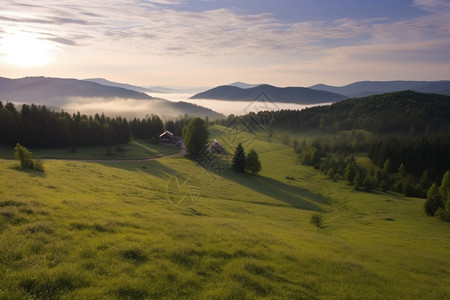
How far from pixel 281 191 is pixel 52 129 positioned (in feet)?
264

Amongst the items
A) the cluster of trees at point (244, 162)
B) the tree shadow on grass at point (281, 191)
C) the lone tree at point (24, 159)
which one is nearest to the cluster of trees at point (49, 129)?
the lone tree at point (24, 159)

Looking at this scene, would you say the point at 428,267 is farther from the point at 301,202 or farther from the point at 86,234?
the point at 301,202

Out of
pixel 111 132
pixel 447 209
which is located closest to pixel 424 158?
pixel 447 209

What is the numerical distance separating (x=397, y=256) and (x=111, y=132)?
10308 cm

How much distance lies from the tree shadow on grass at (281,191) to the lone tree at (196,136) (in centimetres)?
1755

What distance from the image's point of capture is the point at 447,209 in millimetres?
52750

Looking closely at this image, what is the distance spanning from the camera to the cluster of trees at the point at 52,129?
82.5 meters

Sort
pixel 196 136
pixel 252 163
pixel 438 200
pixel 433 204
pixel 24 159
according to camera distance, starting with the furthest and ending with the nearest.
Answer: pixel 196 136
pixel 252 163
pixel 438 200
pixel 433 204
pixel 24 159

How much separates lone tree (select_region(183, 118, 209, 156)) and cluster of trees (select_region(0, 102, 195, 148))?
114 feet

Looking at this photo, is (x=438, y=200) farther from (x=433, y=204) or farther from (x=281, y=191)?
(x=281, y=191)

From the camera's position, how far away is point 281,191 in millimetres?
68000

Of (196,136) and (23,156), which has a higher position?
(196,136)

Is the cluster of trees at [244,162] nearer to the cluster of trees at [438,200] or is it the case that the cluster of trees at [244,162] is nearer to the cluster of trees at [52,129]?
the cluster of trees at [438,200]

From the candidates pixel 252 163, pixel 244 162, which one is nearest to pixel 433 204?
pixel 252 163
